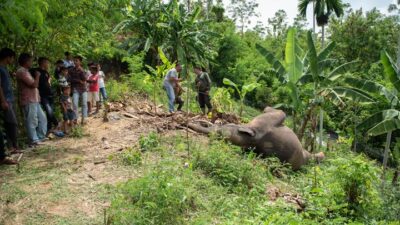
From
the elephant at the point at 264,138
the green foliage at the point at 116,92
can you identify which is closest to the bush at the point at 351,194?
the elephant at the point at 264,138

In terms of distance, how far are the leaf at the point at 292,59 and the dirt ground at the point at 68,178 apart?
12.6ft

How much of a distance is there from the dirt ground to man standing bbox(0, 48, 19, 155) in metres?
0.40

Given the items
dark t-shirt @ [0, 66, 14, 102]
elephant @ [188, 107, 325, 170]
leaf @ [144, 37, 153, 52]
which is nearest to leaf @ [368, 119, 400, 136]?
elephant @ [188, 107, 325, 170]

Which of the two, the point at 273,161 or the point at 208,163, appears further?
the point at 273,161

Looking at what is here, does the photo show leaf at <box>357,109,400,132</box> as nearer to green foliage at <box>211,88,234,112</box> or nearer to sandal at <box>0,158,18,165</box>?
green foliage at <box>211,88,234,112</box>

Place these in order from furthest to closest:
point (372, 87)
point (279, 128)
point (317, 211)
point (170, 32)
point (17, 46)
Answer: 1. point (170, 32)
2. point (372, 87)
3. point (279, 128)
4. point (17, 46)
5. point (317, 211)

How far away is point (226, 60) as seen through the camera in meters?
29.1

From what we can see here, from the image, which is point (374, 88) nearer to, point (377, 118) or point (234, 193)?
point (377, 118)

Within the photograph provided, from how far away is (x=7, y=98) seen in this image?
6.29m

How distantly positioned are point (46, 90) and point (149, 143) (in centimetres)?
216

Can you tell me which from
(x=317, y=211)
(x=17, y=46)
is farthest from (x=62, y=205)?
(x=17, y=46)

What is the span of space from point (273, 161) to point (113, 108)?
4.34 metres

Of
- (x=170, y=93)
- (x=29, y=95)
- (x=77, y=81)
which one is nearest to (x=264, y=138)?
(x=170, y=93)

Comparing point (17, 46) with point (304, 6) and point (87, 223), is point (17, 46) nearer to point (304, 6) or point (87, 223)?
point (87, 223)
